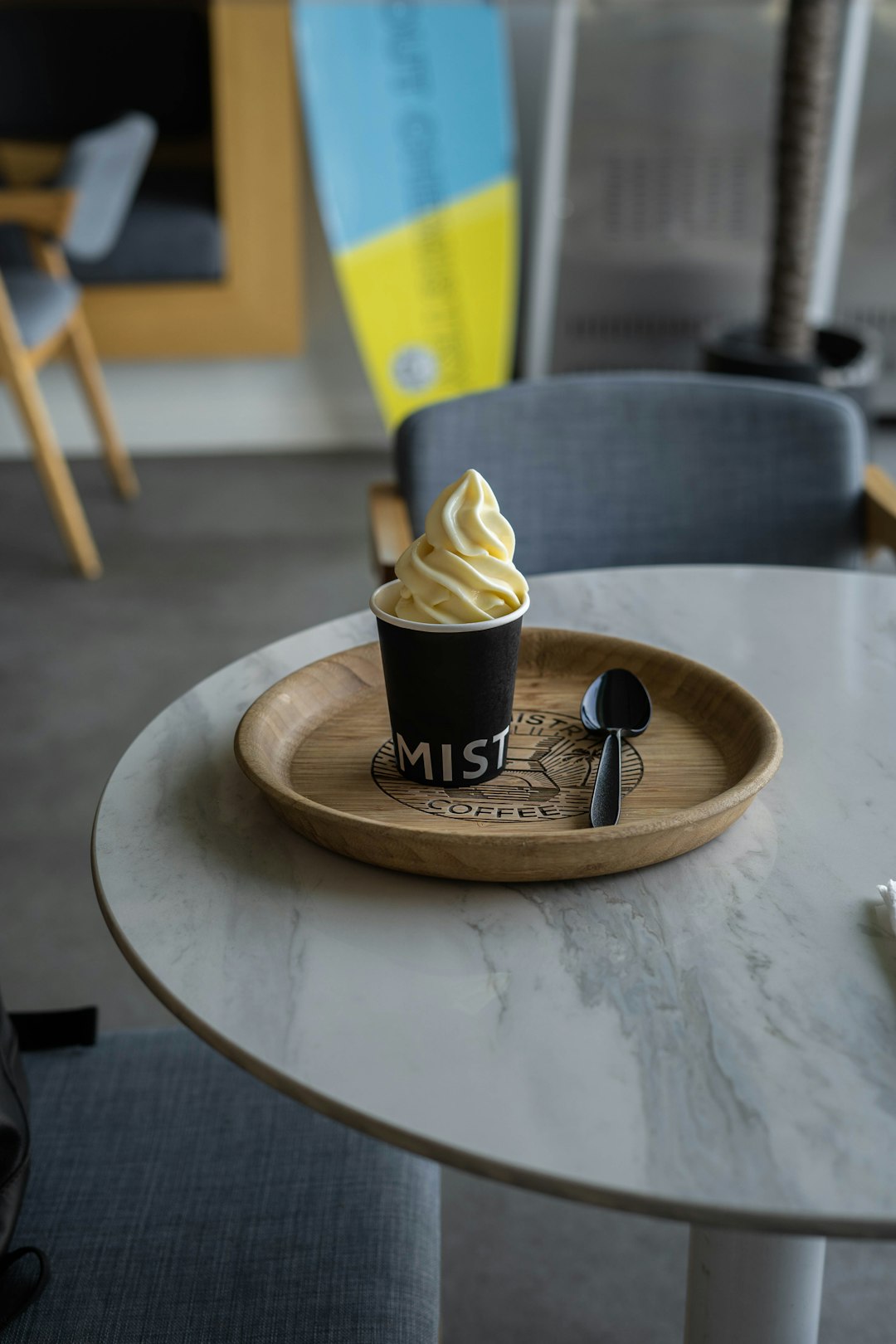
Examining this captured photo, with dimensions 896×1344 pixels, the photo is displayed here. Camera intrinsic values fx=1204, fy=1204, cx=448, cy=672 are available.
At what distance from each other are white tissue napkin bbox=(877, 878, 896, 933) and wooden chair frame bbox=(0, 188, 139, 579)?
2.28 m

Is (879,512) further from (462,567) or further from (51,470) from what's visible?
(51,470)

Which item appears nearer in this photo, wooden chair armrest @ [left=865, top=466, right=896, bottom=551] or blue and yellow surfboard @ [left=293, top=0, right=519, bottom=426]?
wooden chair armrest @ [left=865, top=466, right=896, bottom=551]

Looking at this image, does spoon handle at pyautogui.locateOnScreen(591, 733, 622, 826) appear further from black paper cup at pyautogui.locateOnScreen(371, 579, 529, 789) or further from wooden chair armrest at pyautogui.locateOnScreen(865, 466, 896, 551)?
wooden chair armrest at pyautogui.locateOnScreen(865, 466, 896, 551)

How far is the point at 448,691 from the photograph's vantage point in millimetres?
610

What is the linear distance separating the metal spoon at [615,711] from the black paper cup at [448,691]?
59mm

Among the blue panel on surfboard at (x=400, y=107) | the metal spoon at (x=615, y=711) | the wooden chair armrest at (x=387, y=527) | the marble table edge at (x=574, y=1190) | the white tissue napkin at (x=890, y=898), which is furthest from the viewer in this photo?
the blue panel on surfboard at (x=400, y=107)

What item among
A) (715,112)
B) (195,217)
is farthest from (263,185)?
(715,112)

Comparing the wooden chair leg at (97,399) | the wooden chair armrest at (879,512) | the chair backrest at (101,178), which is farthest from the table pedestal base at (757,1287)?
the wooden chair leg at (97,399)

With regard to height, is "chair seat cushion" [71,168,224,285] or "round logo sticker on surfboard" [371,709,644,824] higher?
"round logo sticker on surfboard" [371,709,644,824]

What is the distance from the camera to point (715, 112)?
3.20 metres

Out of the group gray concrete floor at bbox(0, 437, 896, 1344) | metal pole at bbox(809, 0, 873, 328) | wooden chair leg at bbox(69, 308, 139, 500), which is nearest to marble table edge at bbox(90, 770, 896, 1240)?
gray concrete floor at bbox(0, 437, 896, 1344)

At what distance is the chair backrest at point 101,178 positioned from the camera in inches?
97.6

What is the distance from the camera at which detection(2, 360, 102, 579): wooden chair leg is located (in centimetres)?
249

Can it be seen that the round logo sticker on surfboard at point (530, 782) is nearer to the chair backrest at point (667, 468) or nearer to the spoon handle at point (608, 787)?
the spoon handle at point (608, 787)
